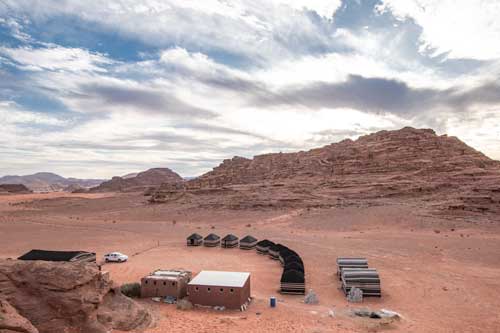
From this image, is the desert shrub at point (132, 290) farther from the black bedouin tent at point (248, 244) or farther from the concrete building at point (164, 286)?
the black bedouin tent at point (248, 244)

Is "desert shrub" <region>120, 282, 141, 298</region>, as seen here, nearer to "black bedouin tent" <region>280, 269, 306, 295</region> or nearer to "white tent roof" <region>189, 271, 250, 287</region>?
"white tent roof" <region>189, 271, 250, 287</region>

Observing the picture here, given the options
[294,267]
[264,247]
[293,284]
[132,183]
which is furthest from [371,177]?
[132,183]

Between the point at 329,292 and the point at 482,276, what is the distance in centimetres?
1145

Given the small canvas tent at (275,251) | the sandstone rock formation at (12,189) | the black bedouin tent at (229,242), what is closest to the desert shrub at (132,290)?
the small canvas tent at (275,251)

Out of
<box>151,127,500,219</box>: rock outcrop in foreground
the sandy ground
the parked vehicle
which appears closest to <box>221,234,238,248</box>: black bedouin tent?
the sandy ground

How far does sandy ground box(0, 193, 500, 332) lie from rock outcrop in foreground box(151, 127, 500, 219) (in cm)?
668

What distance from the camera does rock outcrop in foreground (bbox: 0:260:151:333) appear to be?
13.6 m

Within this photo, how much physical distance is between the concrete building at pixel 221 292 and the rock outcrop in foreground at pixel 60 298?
4309 mm

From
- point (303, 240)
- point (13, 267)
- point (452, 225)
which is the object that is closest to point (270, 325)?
point (13, 267)

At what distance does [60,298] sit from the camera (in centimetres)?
1411

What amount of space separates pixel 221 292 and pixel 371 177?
60170 mm

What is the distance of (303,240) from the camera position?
132 feet

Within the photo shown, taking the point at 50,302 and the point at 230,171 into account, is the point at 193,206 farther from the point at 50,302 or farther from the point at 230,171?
the point at 50,302

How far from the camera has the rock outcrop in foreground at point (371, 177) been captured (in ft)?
191
